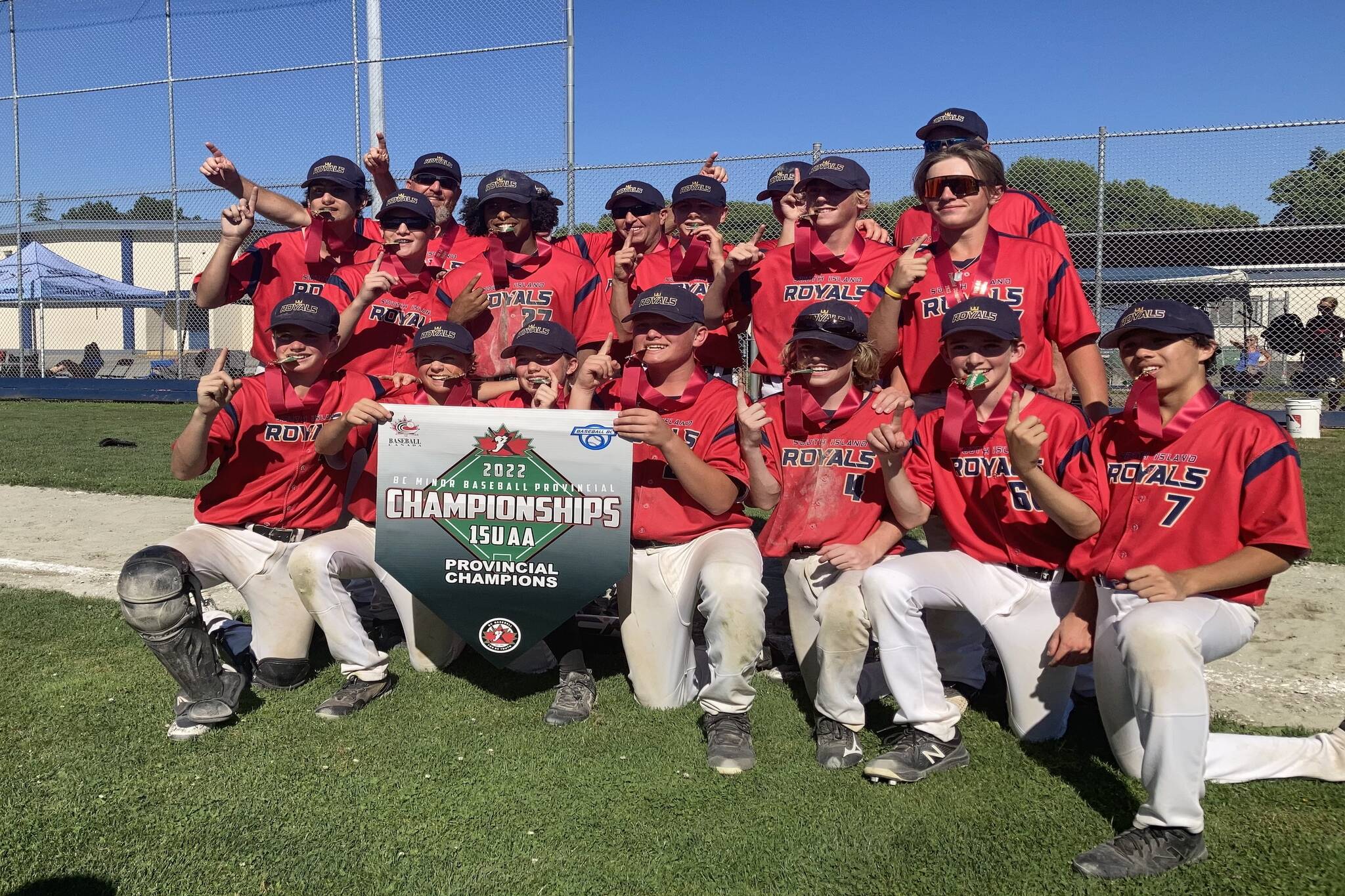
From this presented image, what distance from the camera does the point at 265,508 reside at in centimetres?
457

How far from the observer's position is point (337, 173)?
5.56 metres

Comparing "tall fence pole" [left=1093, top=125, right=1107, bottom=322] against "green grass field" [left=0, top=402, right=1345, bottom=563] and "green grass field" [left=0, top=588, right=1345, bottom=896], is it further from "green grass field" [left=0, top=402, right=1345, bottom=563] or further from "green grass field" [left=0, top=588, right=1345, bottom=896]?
"green grass field" [left=0, top=588, right=1345, bottom=896]

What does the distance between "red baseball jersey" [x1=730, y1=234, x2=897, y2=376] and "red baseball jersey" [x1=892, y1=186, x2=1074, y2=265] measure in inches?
11.6

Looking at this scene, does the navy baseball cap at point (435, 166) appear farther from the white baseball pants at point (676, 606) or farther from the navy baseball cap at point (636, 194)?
the white baseball pants at point (676, 606)

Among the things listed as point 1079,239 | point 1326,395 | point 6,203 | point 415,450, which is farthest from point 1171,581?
point 6,203

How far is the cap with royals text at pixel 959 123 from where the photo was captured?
5156mm

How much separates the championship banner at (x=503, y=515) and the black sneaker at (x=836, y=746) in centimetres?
94

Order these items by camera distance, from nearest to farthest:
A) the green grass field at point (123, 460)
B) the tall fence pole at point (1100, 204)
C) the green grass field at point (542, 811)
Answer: the green grass field at point (542, 811), the green grass field at point (123, 460), the tall fence pole at point (1100, 204)

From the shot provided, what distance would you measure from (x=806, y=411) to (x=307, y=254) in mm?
2959

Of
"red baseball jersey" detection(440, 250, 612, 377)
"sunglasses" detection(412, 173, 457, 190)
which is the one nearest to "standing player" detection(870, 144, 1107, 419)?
"red baseball jersey" detection(440, 250, 612, 377)

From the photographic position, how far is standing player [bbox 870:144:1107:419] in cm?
425

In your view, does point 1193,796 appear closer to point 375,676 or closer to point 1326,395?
point 375,676

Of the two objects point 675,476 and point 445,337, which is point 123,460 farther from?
point 675,476

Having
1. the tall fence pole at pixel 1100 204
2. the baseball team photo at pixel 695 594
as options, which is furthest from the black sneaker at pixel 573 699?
the tall fence pole at pixel 1100 204
